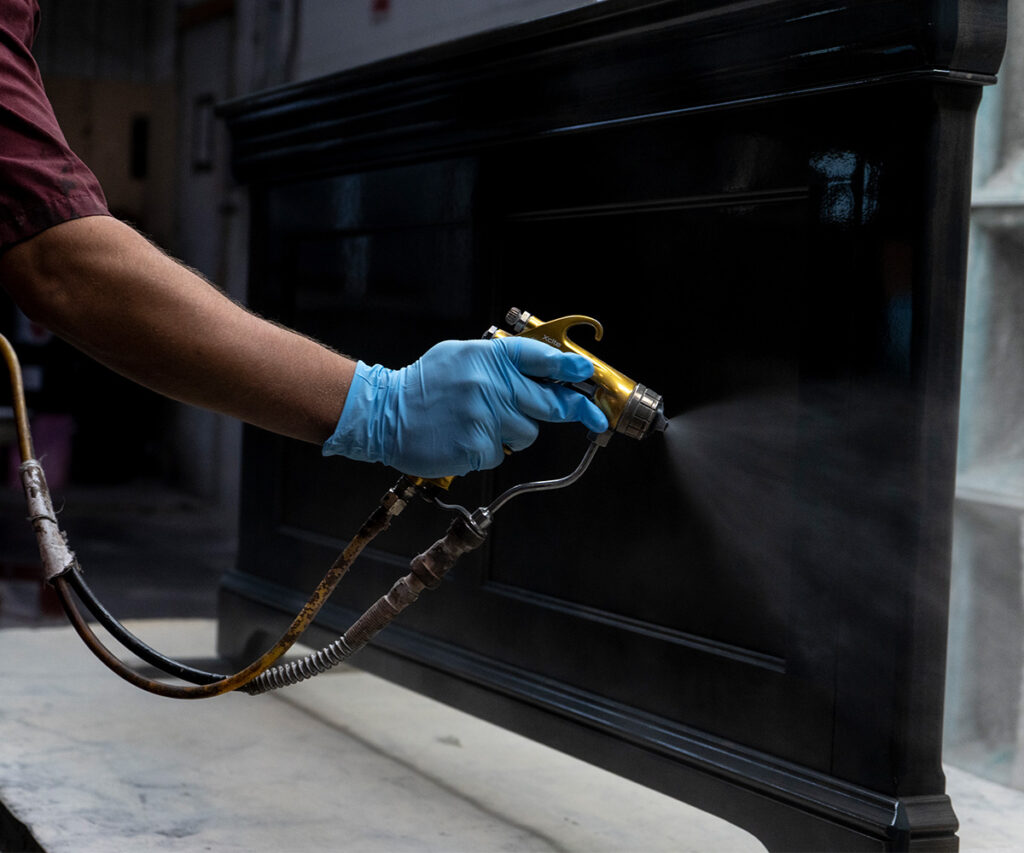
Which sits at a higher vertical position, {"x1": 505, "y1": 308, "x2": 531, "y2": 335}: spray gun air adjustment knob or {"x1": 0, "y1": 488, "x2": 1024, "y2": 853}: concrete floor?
{"x1": 505, "y1": 308, "x2": 531, "y2": 335}: spray gun air adjustment knob

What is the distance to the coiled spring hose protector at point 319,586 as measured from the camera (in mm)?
1255

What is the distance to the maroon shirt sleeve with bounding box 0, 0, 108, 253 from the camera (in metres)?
1.12

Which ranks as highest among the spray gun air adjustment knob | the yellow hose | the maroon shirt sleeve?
the maroon shirt sleeve

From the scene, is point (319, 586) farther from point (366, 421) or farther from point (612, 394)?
point (612, 394)

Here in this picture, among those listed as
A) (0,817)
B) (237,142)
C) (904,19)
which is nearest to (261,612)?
(0,817)

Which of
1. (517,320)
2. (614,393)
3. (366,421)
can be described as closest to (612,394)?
(614,393)

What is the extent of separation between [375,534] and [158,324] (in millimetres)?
307

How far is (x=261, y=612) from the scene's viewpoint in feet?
8.04

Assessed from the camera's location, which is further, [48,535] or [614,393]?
[48,535]

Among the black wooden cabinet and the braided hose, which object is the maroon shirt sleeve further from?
the black wooden cabinet

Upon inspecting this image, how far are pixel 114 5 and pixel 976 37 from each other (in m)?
7.42

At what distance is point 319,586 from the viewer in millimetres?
1302

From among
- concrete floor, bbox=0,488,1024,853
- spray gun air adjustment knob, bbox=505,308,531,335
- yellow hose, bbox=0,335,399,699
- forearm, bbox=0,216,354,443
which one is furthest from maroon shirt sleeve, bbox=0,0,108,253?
concrete floor, bbox=0,488,1024,853

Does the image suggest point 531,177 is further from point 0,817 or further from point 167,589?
point 167,589
